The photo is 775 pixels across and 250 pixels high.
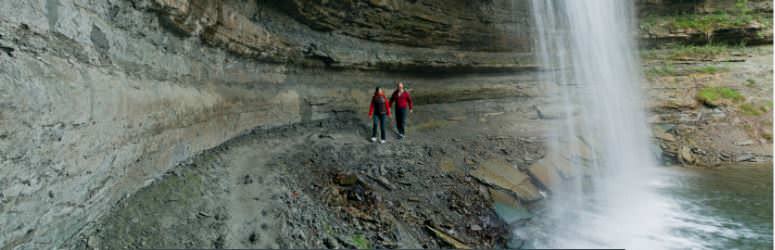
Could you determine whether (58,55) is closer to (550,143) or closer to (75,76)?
(75,76)

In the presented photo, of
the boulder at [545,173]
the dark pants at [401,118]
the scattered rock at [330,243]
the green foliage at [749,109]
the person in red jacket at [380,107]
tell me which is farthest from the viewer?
the green foliage at [749,109]

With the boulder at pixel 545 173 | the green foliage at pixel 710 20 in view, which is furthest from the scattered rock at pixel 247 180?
the green foliage at pixel 710 20

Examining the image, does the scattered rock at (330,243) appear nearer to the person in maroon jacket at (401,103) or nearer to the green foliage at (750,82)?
the person in maroon jacket at (401,103)

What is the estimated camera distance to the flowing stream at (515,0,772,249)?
16.8ft

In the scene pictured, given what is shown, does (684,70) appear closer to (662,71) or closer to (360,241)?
(662,71)

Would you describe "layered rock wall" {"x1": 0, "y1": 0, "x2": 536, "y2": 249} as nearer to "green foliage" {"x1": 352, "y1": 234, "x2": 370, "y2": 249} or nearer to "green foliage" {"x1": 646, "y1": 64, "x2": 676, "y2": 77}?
"green foliage" {"x1": 352, "y1": 234, "x2": 370, "y2": 249}

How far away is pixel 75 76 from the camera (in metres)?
2.91

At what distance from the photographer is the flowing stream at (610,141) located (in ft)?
16.8

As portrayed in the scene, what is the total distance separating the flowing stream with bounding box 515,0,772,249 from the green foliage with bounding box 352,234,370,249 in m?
2.06

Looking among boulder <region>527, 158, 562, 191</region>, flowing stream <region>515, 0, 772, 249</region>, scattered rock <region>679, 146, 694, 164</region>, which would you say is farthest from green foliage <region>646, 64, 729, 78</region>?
boulder <region>527, 158, 562, 191</region>

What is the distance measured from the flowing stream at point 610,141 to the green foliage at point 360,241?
81.0 inches

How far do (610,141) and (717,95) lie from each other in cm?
442

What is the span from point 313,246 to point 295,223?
389mm

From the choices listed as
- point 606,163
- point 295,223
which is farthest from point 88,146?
point 606,163
